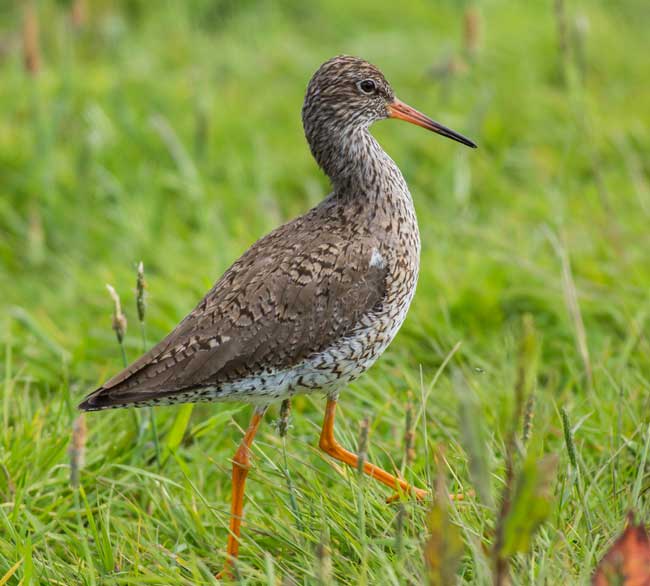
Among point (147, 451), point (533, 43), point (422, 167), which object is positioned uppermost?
point (533, 43)

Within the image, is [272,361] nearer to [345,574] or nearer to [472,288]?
[345,574]

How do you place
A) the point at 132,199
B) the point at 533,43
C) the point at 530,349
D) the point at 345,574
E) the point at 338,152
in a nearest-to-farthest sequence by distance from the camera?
1. the point at 530,349
2. the point at 345,574
3. the point at 338,152
4. the point at 132,199
5. the point at 533,43

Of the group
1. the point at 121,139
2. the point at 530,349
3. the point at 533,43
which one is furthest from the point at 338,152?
the point at 533,43

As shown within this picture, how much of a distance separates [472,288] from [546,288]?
1.35 ft

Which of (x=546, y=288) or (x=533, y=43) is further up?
(x=533, y=43)

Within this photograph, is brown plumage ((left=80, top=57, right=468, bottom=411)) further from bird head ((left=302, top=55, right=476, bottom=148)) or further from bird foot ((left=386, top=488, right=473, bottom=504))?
bird foot ((left=386, top=488, right=473, bottom=504))

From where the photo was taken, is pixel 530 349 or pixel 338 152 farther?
pixel 338 152

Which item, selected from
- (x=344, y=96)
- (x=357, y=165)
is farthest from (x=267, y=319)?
(x=344, y=96)

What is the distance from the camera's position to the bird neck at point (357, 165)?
14.3ft

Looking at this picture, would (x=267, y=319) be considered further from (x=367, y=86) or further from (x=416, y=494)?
(x=367, y=86)

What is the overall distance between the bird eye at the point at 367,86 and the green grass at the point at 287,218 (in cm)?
109

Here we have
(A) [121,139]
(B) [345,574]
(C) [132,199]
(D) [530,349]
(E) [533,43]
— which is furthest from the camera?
(E) [533,43]

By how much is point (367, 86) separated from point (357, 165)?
1.34 ft

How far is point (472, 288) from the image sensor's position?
19.0 ft
